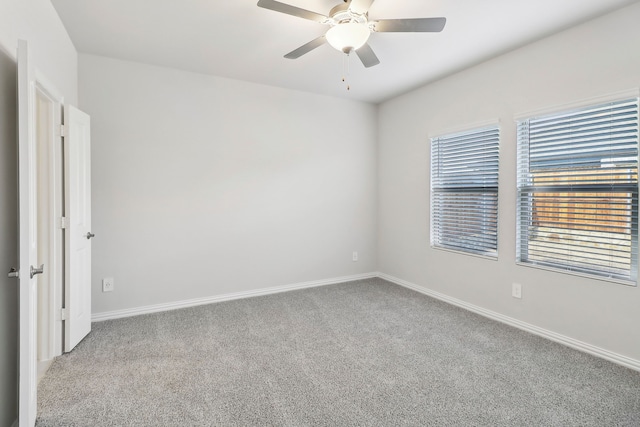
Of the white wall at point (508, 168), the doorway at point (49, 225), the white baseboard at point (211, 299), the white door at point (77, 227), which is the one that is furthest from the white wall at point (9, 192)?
the white wall at point (508, 168)

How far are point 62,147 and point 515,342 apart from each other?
407 cm

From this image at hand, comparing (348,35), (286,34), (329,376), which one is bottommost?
(329,376)

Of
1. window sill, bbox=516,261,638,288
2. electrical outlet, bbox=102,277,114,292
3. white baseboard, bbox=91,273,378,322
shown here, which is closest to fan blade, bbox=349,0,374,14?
window sill, bbox=516,261,638,288

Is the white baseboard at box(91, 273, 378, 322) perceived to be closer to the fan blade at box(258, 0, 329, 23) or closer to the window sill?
the window sill

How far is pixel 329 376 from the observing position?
2270 mm

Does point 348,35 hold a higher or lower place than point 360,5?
lower

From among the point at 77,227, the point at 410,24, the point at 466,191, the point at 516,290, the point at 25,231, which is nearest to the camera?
the point at 25,231

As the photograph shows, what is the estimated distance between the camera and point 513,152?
310cm

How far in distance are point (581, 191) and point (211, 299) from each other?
12.5 feet

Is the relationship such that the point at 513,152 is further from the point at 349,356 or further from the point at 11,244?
the point at 11,244

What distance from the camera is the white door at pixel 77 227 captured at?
2.57 metres

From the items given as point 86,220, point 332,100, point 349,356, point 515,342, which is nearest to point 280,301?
point 349,356

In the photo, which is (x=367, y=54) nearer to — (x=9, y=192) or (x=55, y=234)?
(x=9, y=192)

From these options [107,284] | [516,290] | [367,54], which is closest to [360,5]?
[367,54]
